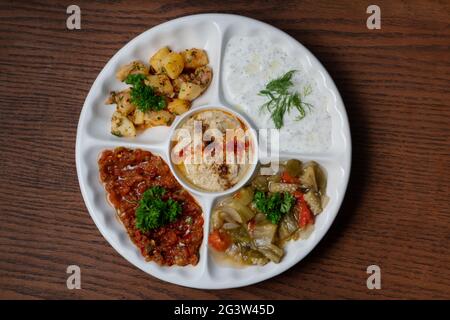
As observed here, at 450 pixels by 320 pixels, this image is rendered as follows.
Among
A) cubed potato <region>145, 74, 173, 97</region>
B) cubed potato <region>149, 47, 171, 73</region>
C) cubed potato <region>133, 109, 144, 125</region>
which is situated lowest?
cubed potato <region>133, 109, 144, 125</region>

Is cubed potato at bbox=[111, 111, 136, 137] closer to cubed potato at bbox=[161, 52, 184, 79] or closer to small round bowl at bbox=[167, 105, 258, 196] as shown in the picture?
small round bowl at bbox=[167, 105, 258, 196]

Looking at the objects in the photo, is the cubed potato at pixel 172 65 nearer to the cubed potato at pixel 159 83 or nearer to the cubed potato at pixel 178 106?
the cubed potato at pixel 159 83

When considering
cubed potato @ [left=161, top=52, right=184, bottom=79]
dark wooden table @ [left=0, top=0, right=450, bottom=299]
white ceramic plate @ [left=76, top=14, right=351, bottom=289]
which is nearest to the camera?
white ceramic plate @ [left=76, top=14, right=351, bottom=289]

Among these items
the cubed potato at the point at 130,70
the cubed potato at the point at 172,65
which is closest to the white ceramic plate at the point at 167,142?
the cubed potato at the point at 130,70

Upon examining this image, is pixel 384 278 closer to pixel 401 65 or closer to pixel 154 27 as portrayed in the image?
pixel 401 65

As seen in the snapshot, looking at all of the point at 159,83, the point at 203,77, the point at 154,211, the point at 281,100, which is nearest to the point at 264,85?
the point at 281,100

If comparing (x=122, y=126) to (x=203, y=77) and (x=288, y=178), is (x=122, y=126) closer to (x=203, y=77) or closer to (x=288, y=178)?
(x=203, y=77)

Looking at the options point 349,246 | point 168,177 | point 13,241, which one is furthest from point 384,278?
point 13,241

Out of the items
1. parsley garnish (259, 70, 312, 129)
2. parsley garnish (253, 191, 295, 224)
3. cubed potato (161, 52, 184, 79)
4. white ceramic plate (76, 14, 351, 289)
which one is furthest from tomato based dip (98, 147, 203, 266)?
parsley garnish (259, 70, 312, 129)
